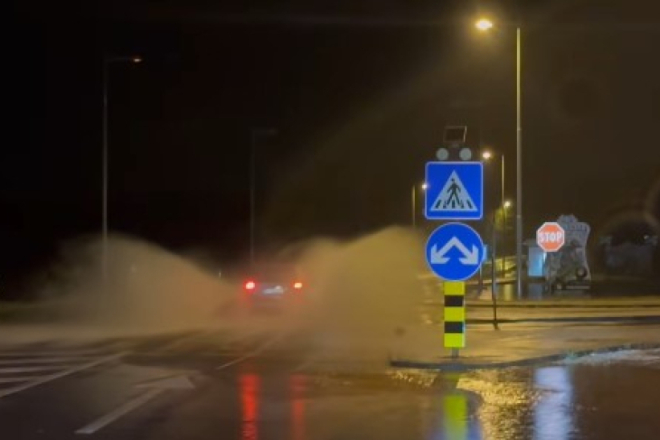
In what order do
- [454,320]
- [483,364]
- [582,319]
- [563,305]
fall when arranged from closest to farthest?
[483,364], [454,320], [582,319], [563,305]

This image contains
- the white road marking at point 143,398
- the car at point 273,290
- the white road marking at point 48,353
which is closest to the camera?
the white road marking at point 143,398

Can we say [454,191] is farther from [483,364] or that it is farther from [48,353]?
[48,353]

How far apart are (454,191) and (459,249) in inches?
39.2

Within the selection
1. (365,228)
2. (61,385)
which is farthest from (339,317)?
(365,228)

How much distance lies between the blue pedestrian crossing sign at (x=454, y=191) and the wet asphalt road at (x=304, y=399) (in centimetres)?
276

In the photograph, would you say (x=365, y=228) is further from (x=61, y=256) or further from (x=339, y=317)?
(x=339, y=317)

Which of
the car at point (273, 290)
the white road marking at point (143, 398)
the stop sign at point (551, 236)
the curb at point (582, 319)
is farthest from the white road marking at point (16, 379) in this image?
the stop sign at point (551, 236)

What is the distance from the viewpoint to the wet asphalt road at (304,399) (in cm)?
1126

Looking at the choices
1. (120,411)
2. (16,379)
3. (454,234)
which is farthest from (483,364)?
(16,379)

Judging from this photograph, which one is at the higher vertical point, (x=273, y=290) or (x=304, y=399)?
(x=273, y=290)

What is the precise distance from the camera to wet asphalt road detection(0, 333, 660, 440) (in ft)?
36.9

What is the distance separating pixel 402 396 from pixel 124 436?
427cm

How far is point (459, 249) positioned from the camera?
18.0 metres

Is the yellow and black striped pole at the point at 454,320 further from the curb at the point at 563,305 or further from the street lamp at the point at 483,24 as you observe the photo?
the curb at the point at 563,305
